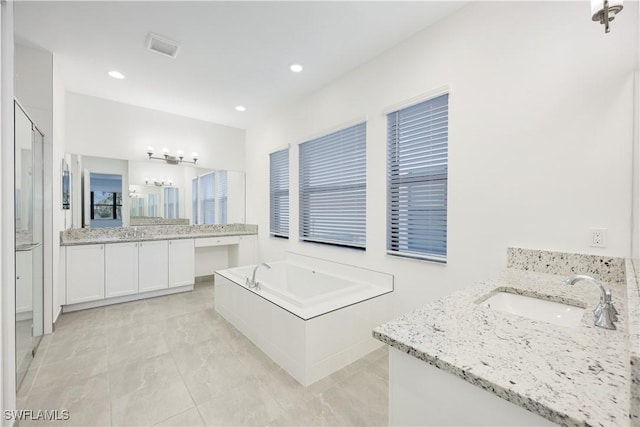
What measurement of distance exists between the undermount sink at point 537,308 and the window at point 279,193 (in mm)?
3026

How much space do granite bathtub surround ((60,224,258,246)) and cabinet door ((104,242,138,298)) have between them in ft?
0.36

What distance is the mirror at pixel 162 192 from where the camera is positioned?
3.66 m

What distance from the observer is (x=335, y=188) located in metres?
3.28

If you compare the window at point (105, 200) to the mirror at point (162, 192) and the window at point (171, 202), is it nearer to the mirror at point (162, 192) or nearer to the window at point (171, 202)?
the mirror at point (162, 192)

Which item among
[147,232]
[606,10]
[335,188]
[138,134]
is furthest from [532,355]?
[138,134]

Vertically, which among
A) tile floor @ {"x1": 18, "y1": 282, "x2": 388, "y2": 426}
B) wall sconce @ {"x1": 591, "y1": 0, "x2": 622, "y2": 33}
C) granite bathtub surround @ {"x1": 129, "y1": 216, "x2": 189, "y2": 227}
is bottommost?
tile floor @ {"x1": 18, "y1": 282, "x2": 388, "y2": 426}

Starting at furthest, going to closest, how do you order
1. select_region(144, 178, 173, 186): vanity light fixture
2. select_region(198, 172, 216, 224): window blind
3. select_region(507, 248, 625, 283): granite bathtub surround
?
select_region(198, 172, 216, 224): window blind → select_region(144, 178, 173, 186): vanity light fixture → select_region(507, 248, 625, 283): granite bathtub surround

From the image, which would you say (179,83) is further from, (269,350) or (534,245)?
(534,245)

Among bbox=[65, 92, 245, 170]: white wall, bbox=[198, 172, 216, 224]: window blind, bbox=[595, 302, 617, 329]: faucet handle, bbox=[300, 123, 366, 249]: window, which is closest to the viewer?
bbox=[595, 302, 617, 329]: faucet handle

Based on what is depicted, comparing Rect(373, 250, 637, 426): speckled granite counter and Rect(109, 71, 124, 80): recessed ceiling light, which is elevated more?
Rect(109, 71, 124, 80): recessed ceiling light

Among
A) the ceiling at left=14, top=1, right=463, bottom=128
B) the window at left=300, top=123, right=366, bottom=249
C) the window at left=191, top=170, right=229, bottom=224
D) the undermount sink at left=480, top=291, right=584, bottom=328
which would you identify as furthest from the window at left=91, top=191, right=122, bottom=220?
the undermount sink at left=480, top=291, right=584, bottom=328

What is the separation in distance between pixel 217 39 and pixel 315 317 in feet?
8.51

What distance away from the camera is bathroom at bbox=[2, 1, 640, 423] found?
1.48 meters

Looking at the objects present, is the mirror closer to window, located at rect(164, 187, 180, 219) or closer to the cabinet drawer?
window, located at rect(164, 187, 180, 219)
